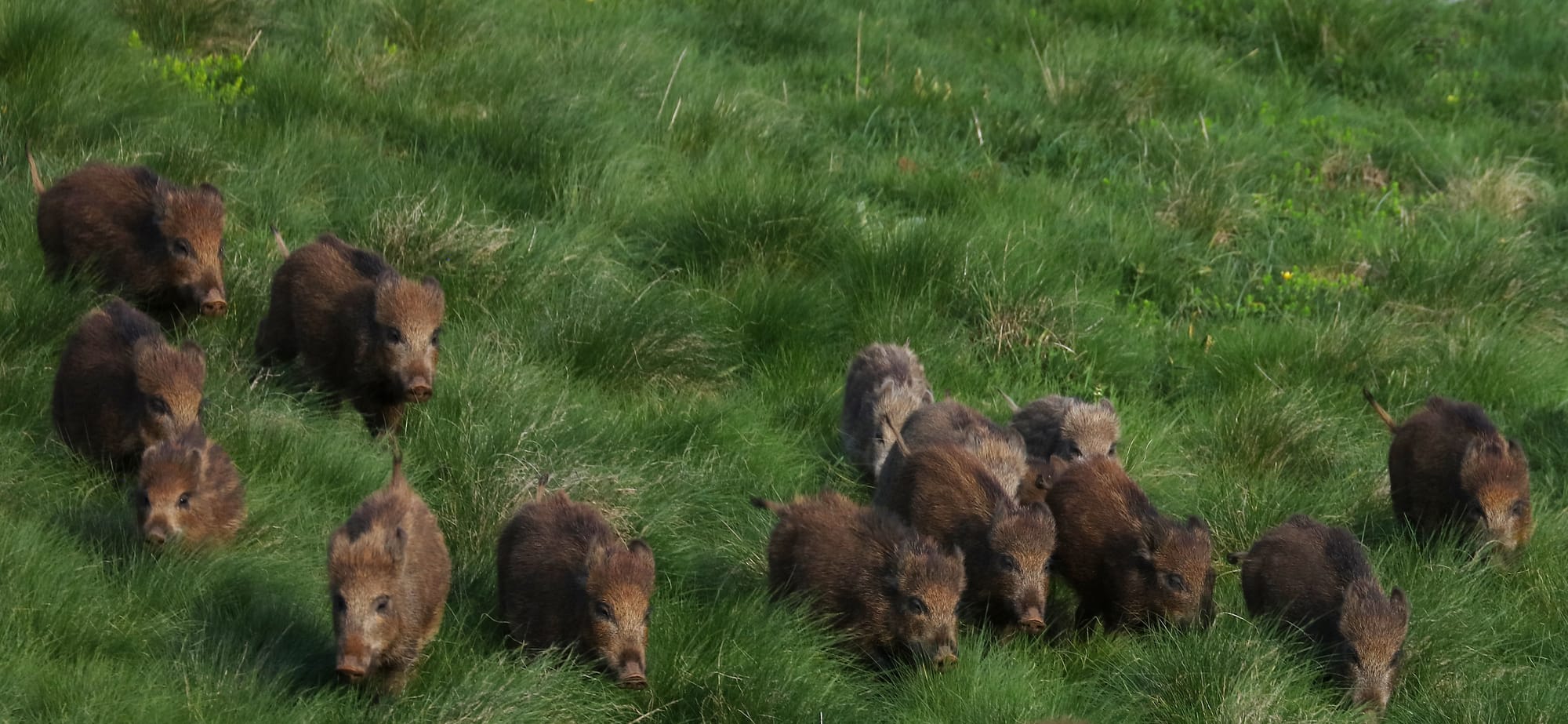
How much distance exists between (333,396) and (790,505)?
2.08m

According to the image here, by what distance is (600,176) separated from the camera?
→ 919 centimetres

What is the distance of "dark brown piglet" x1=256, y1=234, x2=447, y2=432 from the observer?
6.79 metres

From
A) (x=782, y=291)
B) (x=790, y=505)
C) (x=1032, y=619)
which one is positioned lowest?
(x=782, y=291)

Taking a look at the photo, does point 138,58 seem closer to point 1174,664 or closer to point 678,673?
point 678,673

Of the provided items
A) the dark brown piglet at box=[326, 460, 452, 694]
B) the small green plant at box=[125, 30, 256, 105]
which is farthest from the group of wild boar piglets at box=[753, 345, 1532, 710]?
the small green plant at box=[125, 30, 256, 105]

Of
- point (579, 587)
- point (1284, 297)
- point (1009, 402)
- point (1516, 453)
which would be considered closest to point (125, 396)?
point (579, 587)

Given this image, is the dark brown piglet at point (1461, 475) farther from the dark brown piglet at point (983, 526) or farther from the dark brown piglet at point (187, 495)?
the dark brown piglet at point (187, 495)

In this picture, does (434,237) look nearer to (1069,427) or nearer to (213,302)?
(213,302)

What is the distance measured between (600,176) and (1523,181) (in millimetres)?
6093

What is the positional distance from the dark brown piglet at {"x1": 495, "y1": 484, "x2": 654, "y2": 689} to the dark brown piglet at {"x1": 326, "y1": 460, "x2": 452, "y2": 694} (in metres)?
0.30

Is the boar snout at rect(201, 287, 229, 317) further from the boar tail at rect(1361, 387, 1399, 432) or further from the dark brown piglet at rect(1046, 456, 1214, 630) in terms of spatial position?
the boar tail at rect(1361, 387, 1399, 432)

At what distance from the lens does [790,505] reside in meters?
6.26

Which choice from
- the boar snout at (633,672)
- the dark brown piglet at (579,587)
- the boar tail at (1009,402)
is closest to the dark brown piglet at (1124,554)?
the boar tail at (1009,402)

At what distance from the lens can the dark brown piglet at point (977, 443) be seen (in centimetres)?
702
